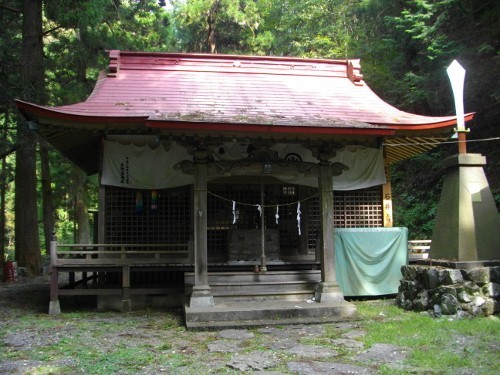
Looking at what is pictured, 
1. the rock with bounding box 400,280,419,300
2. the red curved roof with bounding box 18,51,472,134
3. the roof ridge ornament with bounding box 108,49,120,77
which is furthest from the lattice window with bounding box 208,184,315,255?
the roof ridge ornament with bounding box 108,49,120,77

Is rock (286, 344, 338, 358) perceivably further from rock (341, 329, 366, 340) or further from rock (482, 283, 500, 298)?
rock (482, 283, 500, 298)

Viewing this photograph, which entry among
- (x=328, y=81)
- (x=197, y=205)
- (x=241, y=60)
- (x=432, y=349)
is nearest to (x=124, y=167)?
(x=197, y=205)

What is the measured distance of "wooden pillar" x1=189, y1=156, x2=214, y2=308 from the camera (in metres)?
8.54

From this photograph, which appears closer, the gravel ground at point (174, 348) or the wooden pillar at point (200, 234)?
the gravel ground at point (174, 348)

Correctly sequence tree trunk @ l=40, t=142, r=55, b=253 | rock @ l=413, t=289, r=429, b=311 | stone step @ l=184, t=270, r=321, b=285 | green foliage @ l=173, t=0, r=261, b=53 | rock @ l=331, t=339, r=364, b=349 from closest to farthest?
1. rock @ l=331, t=339, r=364, b=349
2. rock @ l=413, t=289, r=429, b=311
3. stone step @ l=184, t=270, r=321, b=285
4. tree trunk @ l=40, t=142, r=55, b=253
5. green foliage @ l=173, t=0, r=261, b=53

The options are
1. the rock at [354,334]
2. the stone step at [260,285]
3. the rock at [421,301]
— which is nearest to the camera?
the rock at [354,334]

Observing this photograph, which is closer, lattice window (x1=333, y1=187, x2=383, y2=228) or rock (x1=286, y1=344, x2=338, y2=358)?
rock (x1=286, y1=344, x2=338, y2=358)

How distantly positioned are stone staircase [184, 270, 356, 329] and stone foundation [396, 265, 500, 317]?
4.92 feet

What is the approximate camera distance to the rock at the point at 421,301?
27.4ft

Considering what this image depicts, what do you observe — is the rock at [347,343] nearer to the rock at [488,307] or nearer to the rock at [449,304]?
the rock at [449,304]

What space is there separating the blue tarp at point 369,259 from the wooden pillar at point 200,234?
127 inches

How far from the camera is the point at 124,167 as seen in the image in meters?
10.4

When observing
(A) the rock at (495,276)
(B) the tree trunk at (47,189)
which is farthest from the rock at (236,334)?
(B) the tree trunk at (47,189)

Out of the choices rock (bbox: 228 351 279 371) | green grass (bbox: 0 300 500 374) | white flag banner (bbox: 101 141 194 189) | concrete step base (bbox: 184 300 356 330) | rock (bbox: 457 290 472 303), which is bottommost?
rock (bbox: 228 351 279 371)
